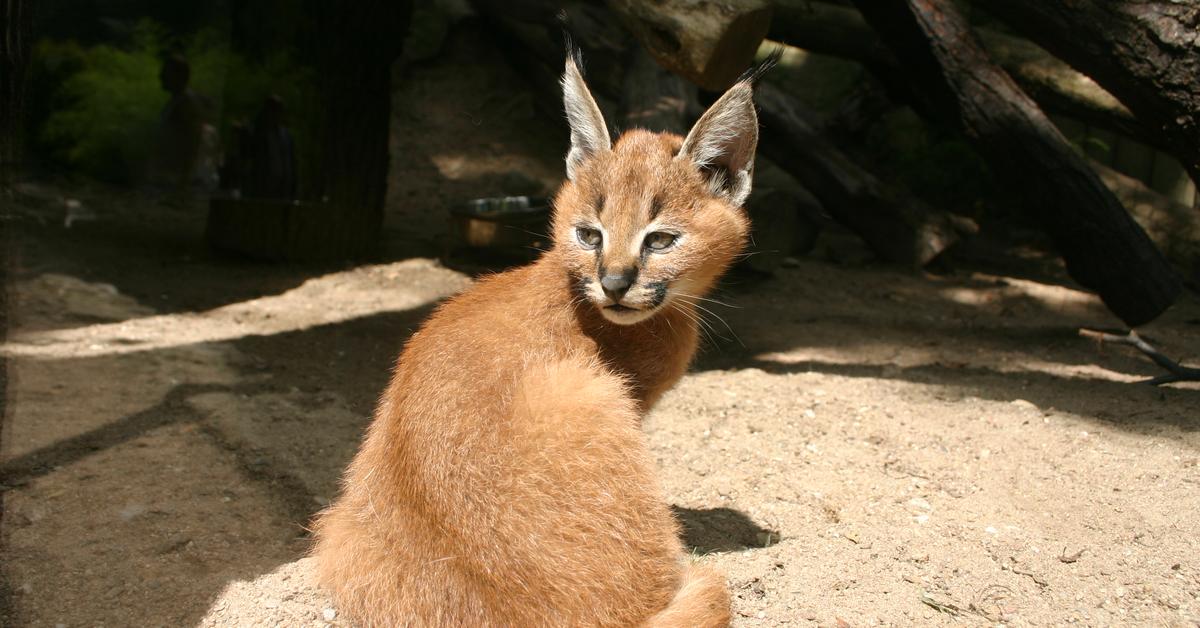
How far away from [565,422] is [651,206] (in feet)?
3.50

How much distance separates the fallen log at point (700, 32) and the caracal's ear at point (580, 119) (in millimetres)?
1301

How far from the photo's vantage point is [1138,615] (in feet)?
Result: 12.3

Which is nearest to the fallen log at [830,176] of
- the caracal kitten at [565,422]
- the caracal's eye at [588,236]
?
the caracal kitten at [565,422]

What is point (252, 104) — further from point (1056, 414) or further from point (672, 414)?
point (1056, 414)

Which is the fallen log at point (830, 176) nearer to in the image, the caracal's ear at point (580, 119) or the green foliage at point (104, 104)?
the green foliage at point (104, 104)

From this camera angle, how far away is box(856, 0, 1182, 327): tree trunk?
651cm

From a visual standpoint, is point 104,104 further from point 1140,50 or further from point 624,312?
point 1140,50

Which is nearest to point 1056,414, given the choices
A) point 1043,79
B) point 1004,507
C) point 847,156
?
point 1004,507

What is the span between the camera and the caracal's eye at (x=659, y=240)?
4.02m

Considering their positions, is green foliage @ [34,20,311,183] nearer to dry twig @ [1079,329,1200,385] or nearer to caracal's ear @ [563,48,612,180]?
caracal's ear @ [563,48,612,180]

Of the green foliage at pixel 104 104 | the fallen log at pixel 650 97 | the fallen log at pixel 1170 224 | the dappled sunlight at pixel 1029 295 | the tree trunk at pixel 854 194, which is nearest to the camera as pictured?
the green foliage at pixel 104 104

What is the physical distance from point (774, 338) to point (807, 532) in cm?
353

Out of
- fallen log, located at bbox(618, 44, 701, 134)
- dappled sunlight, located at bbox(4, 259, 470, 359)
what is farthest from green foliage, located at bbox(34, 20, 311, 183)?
fallen log, located at bbox(618, 44, 701, 134)

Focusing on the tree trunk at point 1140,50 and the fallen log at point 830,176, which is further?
the fallen log at point 830,176
